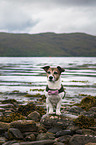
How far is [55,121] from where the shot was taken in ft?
32.8

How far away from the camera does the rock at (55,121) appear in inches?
390

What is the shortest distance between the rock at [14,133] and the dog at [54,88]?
1862mm

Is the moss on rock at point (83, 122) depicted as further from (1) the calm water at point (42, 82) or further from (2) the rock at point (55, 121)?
(1) the calm water at point (42, 82)

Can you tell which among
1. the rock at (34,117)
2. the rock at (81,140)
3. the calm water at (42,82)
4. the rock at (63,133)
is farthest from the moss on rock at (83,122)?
the calm water at (42,82)

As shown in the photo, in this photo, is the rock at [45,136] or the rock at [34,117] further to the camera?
the rock at [34,117]

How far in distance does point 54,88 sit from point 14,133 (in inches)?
95.7

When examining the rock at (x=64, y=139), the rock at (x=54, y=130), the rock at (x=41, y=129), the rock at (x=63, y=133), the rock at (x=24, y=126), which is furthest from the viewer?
the rock at (x=41, y=129)

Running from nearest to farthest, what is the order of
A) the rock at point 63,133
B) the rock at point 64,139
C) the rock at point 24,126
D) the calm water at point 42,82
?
the rock at point 64,139 < the rock at point 63,133 < the rock at point 24,126 < the calm water at point 42,82

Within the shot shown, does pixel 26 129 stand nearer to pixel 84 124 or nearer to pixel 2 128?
pixel 2 128

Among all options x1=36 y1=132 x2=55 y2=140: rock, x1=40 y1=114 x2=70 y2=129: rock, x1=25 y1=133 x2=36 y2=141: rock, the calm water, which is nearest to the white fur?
x1=40 y1=114 x2=70 y2=129: rock

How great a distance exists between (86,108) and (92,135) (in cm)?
542

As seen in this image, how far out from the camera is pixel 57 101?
10086 mm

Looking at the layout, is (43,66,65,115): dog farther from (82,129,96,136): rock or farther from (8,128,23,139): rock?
(8,128,23,139): rock

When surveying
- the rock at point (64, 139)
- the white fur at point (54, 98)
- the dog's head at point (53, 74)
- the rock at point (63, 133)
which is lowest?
the rock at point (64, 139)
